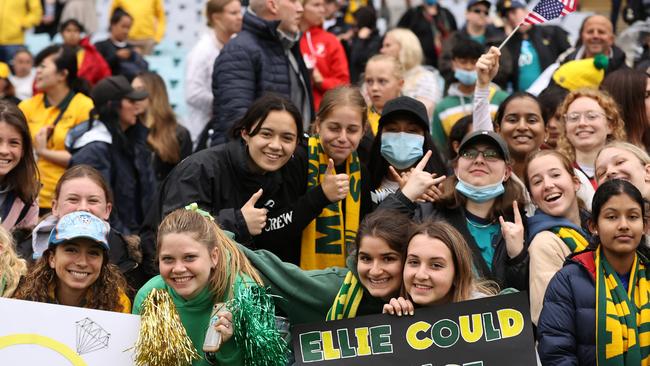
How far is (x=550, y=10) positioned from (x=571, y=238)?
7.67 ft

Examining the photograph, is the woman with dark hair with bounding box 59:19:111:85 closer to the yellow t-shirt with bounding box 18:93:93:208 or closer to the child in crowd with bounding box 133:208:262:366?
the yellow t-shirt with bounding box 18:93:93:208

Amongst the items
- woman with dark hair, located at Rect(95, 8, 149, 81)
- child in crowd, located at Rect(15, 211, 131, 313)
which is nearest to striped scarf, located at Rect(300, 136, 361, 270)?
child in crowd, located at Rect(15, 211, 131, 313)

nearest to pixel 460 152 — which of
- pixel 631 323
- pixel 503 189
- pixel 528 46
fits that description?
pixel 503 189

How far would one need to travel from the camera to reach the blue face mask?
7.62m

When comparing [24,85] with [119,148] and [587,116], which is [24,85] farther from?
[587,116]

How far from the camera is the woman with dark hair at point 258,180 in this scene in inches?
280

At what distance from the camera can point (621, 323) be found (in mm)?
6023

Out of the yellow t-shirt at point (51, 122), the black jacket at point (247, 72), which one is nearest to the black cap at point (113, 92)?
the yellow t-shirt at point (51, 122)

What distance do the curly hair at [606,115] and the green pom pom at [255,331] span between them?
291 centimetres

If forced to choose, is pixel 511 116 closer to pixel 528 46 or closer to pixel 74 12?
pixel 528 46

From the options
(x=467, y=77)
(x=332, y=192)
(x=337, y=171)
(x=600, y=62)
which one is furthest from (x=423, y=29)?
(x=332, y=192)

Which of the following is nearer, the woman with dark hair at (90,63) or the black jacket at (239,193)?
the black jacket at (239,193)

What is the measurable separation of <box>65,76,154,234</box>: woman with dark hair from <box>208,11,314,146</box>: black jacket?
811 mm

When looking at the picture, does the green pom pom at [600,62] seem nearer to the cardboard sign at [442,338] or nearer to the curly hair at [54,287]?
the cardboard sign at [442,338]
